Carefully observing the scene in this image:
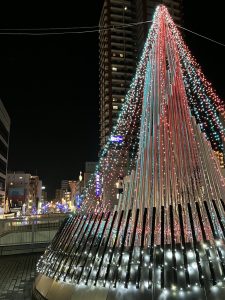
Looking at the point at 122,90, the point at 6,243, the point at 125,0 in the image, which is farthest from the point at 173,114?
the point at 125,0

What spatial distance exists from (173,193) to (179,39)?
5.19 metres

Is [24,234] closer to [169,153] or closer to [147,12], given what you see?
[169,153]

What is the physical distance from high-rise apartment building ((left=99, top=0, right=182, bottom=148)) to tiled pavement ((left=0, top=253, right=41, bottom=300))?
220ft

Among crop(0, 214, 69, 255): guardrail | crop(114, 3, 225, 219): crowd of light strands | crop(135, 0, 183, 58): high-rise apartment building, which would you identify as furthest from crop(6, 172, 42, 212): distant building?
crop(114, 3, 225, 219): crowd of light strands

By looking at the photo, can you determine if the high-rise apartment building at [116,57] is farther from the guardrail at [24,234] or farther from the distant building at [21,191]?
the guardrail at [24,234]

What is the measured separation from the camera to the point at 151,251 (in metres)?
6.32

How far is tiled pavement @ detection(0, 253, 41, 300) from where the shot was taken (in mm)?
8055

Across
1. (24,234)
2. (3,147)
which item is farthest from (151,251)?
(3,147)

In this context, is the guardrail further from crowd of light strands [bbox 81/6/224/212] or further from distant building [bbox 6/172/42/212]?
distant building [bbox 6/172/42/212]

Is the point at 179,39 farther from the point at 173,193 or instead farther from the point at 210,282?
the point at 210,282

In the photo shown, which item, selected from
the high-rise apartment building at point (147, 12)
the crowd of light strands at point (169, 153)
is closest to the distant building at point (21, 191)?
the high-rise apartment building at point (147, 12)

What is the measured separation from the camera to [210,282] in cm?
580

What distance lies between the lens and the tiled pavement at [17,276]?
8.05m

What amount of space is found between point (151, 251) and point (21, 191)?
78090 mm
